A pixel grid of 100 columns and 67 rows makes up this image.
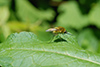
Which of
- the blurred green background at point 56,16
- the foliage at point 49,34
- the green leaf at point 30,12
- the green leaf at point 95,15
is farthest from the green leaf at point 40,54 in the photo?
the green leaf at point 30,12

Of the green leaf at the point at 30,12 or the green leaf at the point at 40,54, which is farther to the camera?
the green leaf at the point at 30,12

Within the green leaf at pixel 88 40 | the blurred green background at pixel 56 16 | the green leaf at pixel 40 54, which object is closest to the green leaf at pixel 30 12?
the blurred green background at pixel 56 16

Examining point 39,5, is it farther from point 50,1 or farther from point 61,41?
point 61,41

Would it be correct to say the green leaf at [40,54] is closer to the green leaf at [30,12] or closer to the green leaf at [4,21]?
the green leaf at [4,21]

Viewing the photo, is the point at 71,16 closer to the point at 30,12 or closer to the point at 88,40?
the point at 88,40

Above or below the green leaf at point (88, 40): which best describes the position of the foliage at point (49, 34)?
above

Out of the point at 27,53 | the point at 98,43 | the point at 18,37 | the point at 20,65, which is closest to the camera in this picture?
the point at 20,65

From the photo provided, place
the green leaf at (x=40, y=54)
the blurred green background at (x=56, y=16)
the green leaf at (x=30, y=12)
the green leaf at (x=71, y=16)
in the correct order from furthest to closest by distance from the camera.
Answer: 1. the green leaf at (x=30, y=12)
2. the green leaf at (x=71, y=16)
3. the blurred green background at (x=56, y=16)
4. the green leaf at (x=40, y=54)

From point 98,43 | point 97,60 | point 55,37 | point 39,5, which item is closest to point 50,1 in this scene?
point 39,5

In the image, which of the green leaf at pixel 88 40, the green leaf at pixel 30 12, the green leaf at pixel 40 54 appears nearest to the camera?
the green leaf at pixel 40 54
